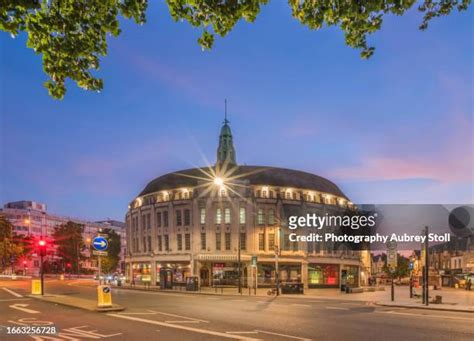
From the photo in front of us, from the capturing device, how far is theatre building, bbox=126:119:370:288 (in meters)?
59.4

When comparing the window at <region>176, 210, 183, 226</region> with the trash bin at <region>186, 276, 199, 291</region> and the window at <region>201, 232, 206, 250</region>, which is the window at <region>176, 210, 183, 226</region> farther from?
the trash bin at <region>186, 276, 199, 291</region>

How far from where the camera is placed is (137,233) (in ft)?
229

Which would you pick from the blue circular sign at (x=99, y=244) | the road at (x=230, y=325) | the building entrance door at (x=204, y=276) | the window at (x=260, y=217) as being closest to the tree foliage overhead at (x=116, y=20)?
the road at (x=230, y=325)

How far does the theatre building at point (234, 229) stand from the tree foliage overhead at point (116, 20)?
48.7 meters

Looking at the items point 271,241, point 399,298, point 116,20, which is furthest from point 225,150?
point 116,20

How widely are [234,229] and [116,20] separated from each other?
53549mm

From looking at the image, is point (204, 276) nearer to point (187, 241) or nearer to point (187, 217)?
point (187, 241)

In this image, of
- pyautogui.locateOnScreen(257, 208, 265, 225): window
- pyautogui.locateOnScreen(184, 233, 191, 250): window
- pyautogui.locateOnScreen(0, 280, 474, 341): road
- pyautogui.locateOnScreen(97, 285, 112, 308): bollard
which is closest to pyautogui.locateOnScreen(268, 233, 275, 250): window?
pyautogui.locateOnScreen(257, 208, 265, 225): window

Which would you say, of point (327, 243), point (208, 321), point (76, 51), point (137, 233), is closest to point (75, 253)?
point (137, 233)

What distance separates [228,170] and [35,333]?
52.7m

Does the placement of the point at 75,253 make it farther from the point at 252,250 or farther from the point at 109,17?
the point at 109,17

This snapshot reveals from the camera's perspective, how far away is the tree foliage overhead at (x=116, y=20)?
7148mm

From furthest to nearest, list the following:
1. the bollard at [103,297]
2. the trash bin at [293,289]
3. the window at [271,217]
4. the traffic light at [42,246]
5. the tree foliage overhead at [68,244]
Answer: the tree foliage overhead at [68,244], the window at [271,217], the trash bin at [293,289], the traffic light at [42,246], the bollard at [103,297]

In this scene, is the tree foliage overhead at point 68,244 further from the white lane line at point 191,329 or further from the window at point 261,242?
the white lane line at point 191,329
